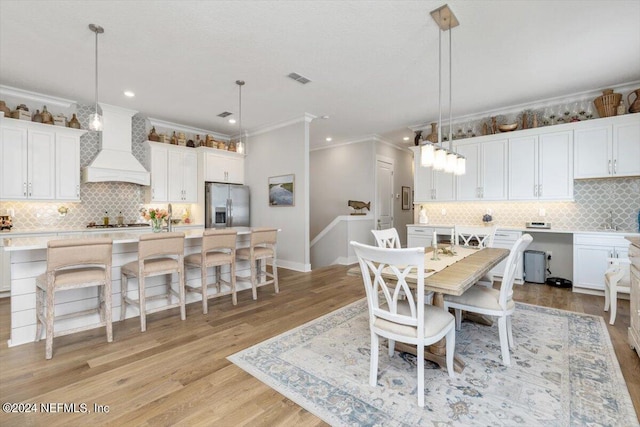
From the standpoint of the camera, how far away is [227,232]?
11.9 feet

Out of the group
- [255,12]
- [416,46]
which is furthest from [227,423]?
[416,46]

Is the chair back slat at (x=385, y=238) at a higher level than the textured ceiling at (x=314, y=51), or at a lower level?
lower

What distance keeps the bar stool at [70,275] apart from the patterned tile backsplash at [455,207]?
9.49 ft

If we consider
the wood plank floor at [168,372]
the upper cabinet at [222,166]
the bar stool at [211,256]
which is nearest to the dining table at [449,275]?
the wood plank floor at [168,372]

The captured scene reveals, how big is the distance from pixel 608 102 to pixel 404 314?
4.64m

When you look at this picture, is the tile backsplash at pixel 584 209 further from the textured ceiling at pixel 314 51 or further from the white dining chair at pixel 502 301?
the white dining chair at pixel 502 301

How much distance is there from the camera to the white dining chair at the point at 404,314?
1.70 m

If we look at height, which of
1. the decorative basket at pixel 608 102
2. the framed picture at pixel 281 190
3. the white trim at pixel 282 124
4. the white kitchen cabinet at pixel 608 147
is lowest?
the framed picture at pixel 281 190

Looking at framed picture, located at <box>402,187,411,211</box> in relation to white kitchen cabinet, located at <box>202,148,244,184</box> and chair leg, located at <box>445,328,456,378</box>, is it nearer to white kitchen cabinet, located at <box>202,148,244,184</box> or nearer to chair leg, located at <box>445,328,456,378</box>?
white kitchen cabinet, located at <box>202,148,244,184</box>

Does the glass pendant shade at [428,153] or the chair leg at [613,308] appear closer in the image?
the glass pendant shade at [428,153]

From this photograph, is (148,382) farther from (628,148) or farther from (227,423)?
(628,148)

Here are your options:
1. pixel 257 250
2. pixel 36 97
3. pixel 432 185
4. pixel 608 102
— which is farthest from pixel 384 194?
pixel 36 97

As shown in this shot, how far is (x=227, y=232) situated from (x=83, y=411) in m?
2.13

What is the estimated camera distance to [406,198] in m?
8.73
